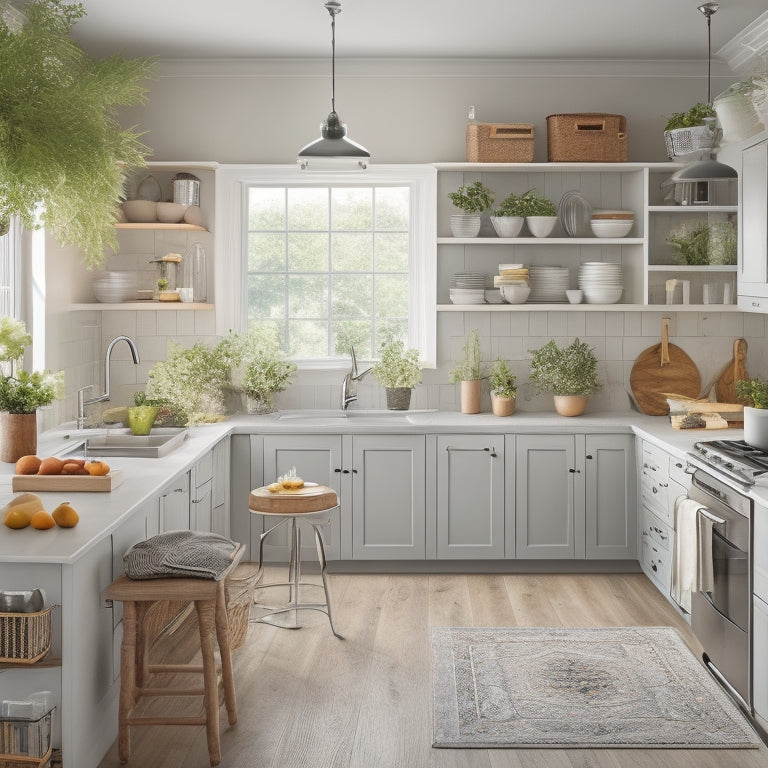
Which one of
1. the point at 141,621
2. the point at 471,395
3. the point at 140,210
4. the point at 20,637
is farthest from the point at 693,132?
the point at 20,637

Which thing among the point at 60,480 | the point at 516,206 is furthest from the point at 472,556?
the point at 60,480

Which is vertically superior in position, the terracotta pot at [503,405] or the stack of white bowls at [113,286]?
the stack of white bowls at [113,286]

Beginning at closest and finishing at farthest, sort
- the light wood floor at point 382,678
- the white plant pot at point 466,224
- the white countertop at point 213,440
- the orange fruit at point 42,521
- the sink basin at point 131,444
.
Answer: the white countertop at point 213,440 < the orange fruit at point 42,521 < the light wood floor at point 382,678 < the sink basin at point 131,444 < the white plant pot at point 466,224

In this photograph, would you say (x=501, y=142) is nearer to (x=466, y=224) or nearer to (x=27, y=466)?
(x=466, y=224)

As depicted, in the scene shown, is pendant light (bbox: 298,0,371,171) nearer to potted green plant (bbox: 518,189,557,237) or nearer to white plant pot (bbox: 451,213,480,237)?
white plant pot (bbox: 451,213,480,237)

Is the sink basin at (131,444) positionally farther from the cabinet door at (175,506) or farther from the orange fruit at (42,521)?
the orange fruit at (42,521)

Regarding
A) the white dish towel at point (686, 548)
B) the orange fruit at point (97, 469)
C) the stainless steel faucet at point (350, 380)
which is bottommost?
the white dish towel at point (686, 548)

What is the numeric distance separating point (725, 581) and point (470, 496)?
6.18 ft

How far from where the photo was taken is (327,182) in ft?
19.6

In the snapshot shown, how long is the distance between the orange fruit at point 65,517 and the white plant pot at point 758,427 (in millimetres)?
2733

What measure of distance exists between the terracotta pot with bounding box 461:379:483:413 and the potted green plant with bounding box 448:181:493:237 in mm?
886

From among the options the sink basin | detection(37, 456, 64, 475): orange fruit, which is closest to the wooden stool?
detection(37, 456, 64, 475): orange fruit

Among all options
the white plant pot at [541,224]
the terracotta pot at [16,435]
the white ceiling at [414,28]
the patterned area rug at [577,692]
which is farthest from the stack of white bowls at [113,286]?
the patterned area rug at [577,692]

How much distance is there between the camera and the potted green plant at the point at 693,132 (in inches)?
192
